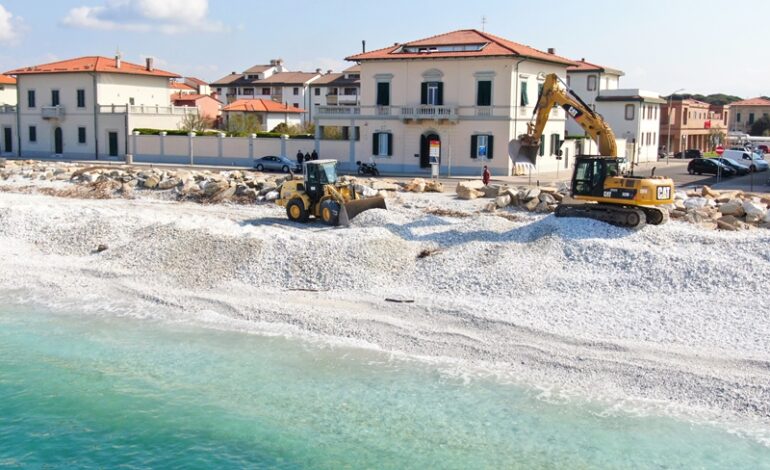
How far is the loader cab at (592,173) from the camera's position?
2586cm

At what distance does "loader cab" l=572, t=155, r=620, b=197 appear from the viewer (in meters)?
25.9

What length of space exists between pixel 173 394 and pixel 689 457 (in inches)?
374

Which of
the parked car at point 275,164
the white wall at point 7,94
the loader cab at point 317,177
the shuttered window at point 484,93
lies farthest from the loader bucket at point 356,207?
the white wall at point 7,94

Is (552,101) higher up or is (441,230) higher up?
(552,101)

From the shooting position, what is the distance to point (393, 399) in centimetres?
1580

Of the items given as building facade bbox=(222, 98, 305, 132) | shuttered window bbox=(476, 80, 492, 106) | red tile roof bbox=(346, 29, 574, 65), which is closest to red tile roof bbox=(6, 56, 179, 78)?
building facade bbox=(222, 98, 305, 132)

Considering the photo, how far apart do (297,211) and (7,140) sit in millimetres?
50750

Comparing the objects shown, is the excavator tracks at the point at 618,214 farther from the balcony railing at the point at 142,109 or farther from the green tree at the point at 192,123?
the green tree at the point at 192,123

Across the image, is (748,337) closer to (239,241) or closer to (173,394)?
(173,394)

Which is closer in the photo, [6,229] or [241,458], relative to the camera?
[241,458]

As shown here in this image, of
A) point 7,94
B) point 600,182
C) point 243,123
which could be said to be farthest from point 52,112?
point 600,182

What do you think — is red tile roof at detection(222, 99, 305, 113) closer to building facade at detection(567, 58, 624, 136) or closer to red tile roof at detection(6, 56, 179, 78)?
red tile roof at detection(6, 56, 179, 78)

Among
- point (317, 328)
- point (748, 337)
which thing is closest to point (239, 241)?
point (317, 328)

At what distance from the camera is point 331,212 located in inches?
1121
